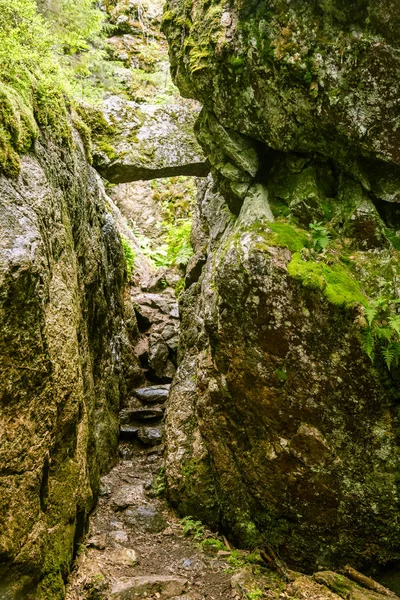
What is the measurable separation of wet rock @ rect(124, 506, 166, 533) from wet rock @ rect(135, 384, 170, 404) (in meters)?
3.82

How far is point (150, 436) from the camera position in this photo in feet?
28.8

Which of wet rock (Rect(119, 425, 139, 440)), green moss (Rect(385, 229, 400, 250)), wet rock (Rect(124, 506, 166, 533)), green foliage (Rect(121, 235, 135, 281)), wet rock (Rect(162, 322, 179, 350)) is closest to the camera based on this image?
green moss (Rect(385, 229, 400, 250))

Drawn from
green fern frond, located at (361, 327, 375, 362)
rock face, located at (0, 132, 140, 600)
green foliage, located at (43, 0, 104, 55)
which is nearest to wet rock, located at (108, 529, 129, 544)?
rock face, located at (0, 132, 140, 600)

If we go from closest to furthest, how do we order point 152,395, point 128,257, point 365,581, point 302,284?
point 365,581 < point 302,284 < point 152,395 < point 128,257

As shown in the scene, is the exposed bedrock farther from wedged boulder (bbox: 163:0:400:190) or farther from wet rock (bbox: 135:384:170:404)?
wet rock (bbox: 135:384:170:404)

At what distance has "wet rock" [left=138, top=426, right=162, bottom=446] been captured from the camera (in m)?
8.71

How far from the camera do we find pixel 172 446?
7137mm

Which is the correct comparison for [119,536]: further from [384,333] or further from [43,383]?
[384,333]

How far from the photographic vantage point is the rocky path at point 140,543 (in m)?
4.59

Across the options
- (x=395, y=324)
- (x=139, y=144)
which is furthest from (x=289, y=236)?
(x=139, y=144)

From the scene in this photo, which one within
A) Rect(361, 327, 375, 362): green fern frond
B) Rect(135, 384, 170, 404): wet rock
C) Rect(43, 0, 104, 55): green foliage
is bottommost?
Rect(135, 384, 170, 404): wet rock

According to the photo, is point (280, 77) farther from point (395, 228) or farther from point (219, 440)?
Result: point (219, 440)

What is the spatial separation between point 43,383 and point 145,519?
10.8ft

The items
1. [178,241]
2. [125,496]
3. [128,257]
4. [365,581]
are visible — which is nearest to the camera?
[365,581]
